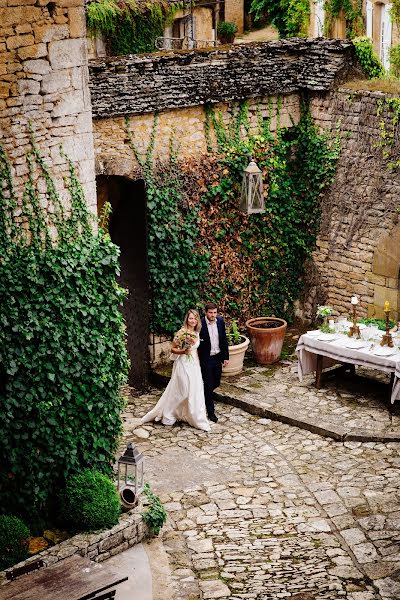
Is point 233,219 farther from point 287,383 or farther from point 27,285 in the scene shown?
point 27,285

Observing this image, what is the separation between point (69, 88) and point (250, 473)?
4672 mm

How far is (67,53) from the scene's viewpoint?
10.6 metres

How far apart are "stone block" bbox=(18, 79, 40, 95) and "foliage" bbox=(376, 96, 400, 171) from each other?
6.45 m

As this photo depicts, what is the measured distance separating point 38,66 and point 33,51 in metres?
0.15

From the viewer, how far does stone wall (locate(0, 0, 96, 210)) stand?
10203mm

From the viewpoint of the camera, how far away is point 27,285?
34.8 feet

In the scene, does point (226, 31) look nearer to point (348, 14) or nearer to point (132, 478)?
point (348, 14)

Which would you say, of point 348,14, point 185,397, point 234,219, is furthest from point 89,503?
point 348,14

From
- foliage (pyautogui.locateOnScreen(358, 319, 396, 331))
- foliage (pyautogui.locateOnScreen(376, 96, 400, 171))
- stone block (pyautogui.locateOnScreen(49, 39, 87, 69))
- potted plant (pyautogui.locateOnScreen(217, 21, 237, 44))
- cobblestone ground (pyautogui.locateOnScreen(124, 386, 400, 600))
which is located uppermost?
potted plant (pyautogui.locateOnScreen(217, 21, 237, 44))

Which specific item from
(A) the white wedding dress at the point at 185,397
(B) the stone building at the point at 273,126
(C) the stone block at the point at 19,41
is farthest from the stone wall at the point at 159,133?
(C) the stone block at the point at 19,41

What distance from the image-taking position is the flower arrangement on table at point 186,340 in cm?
1360

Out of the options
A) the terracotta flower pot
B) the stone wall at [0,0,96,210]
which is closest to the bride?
the terracotta flower pot

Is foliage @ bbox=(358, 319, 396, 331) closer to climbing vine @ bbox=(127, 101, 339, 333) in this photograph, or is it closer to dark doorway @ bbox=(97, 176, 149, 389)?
climbing vine @ bbox=(127, 101, 339, 333)

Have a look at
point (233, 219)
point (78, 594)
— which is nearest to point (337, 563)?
point (78, 594)
